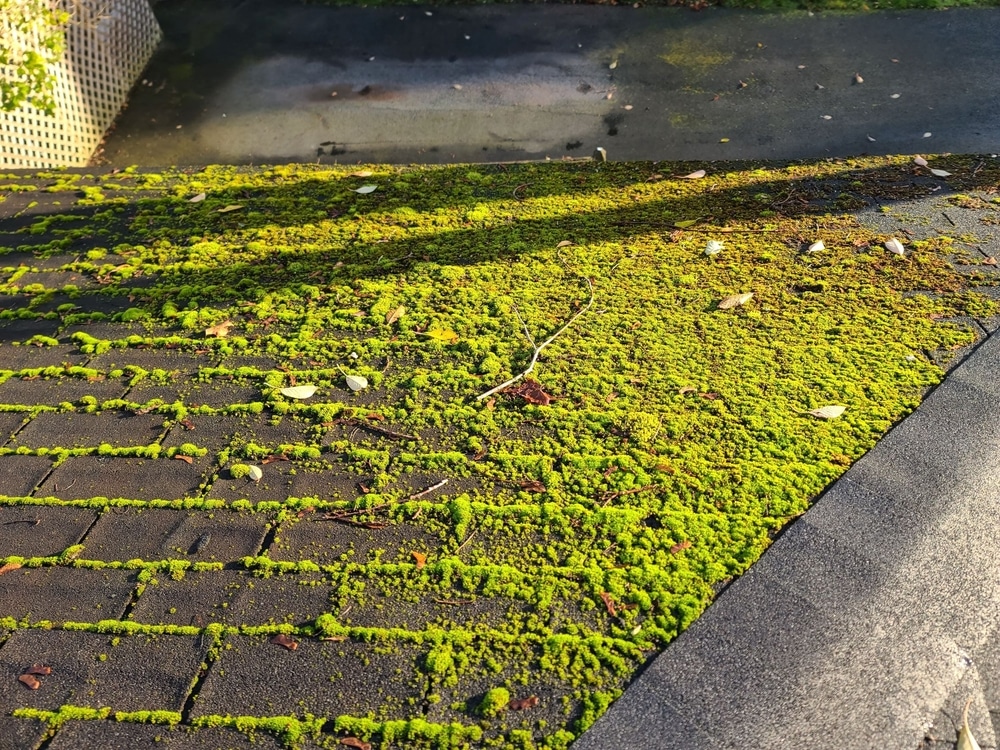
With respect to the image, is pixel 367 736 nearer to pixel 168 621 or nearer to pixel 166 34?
pixel 168 621

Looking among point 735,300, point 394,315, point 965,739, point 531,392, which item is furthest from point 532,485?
point 735,300

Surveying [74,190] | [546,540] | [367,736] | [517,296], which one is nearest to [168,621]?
[367,736]

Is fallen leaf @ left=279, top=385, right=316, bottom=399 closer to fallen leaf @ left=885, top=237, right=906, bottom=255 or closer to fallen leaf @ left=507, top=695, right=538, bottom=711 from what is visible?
fallen leaf @ left=507, top=695, right=538, bottom=711

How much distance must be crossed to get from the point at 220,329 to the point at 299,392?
2.35 ft

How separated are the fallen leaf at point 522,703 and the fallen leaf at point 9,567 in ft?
5.78

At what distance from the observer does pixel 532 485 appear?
2.90m

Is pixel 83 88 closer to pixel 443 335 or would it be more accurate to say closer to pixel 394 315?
pixel 394 315

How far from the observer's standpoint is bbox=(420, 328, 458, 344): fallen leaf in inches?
145

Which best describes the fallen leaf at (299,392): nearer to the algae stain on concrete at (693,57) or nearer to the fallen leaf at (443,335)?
the fallen leaf at (443,335)

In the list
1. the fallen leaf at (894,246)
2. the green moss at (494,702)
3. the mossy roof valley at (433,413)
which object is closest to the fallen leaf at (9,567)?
the mossy roof valley at (433,413)

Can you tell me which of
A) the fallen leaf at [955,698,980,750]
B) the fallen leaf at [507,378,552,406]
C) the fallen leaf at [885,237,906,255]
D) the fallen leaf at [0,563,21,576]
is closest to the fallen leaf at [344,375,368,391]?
the fallen leaf at [507,378,552,406]

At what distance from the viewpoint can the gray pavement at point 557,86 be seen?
6207 mm

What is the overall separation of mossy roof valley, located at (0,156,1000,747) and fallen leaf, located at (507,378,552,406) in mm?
→ 14

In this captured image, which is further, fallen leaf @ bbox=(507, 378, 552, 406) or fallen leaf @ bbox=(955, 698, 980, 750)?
fallen leaf @ bbox=(507, 378, 552, 406)
